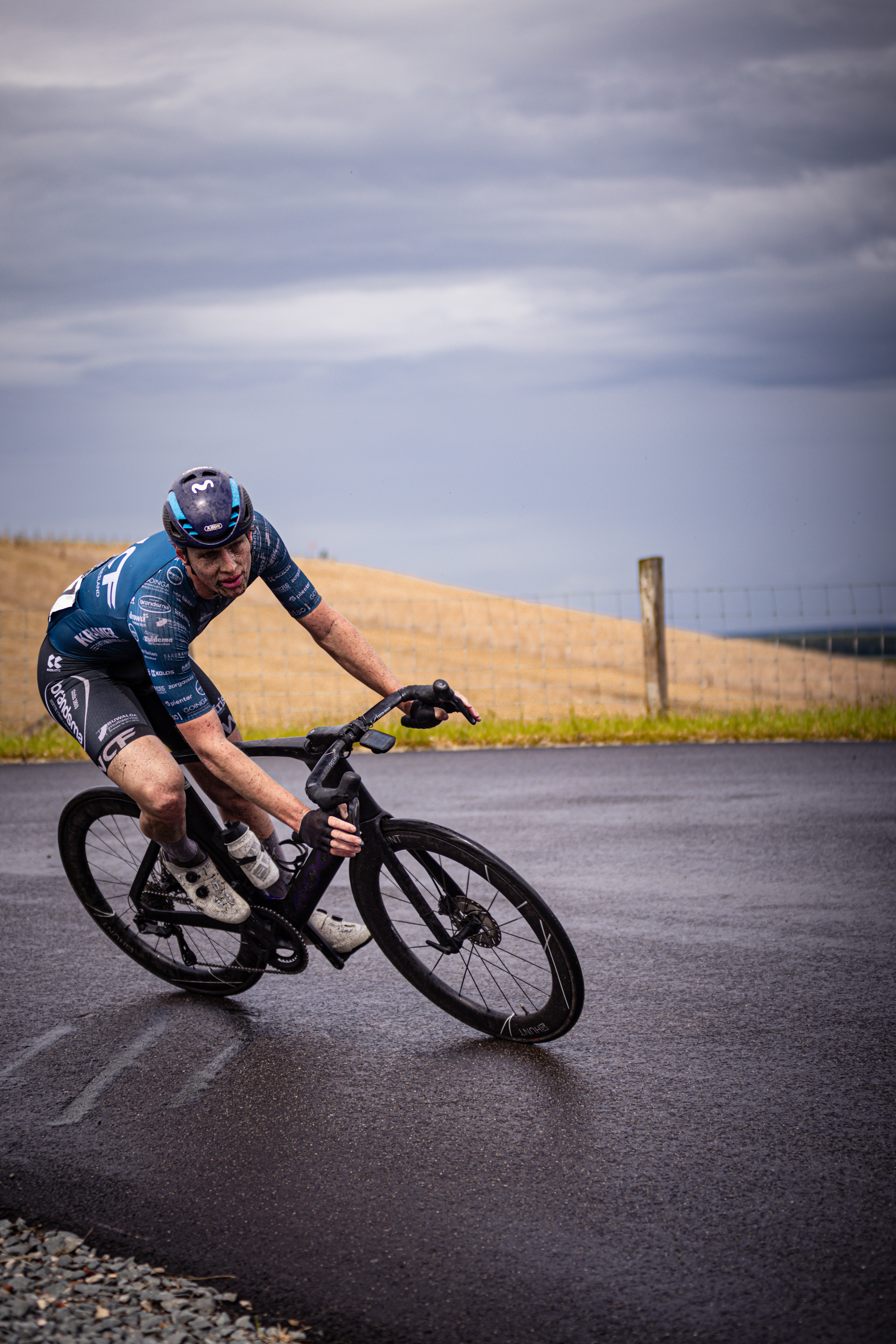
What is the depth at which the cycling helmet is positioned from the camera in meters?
3.73

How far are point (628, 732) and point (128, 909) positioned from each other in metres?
8.11

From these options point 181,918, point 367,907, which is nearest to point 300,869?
point 367,907

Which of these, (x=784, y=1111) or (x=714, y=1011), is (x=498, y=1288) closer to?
(x=784, y=1111)

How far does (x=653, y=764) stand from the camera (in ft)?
34.6

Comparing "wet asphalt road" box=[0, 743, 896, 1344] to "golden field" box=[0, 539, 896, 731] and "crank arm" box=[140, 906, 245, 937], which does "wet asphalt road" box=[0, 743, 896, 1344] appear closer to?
"crank arm" box=[140, 906, 245, 937]

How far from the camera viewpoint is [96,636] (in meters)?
4.33

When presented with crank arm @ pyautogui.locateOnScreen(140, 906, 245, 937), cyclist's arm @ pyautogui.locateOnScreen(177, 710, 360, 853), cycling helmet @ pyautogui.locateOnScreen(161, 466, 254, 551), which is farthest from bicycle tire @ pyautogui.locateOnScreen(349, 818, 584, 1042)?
cycling helmet @ pyautogui.locateOnScreen(161, 466, 254, 551)

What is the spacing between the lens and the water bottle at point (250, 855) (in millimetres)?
4309

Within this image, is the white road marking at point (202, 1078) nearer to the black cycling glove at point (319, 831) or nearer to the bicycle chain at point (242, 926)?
the bicycle chain at point (242, 926)

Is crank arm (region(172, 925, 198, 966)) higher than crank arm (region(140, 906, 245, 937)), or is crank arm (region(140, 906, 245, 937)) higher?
crank arm (region(140, 906, 245, 937))

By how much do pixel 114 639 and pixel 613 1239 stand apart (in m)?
2.71

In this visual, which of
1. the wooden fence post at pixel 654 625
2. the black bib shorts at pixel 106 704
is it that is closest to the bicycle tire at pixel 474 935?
the black bib shorts at pixel 106 704

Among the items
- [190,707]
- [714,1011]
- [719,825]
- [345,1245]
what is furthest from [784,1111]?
[719,825]

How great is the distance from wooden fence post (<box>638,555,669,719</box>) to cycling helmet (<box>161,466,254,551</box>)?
32.3 feet
